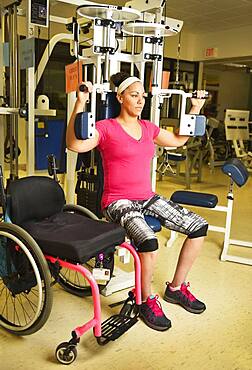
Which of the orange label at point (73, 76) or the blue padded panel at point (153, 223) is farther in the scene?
the orange label at point (73, 76)

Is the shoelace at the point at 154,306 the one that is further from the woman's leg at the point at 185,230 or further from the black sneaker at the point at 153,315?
the woman's leg at the point at 185,230

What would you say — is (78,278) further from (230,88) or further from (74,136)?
(230,88)

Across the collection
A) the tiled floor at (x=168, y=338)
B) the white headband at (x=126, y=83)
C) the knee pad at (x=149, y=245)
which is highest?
the white headband at (x=126, y=83)

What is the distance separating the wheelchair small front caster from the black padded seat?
0.37 meters

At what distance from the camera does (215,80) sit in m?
10.6

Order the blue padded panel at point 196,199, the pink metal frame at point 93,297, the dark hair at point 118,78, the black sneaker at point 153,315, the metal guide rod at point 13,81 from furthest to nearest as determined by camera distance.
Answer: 1. the metal guide rod at point 13,81
2. the blue padded panel at point 196,199
3. the dark hair at point 118,78
4. the black sneaker at point 153,315
5. the pink metal frame at point 93,297

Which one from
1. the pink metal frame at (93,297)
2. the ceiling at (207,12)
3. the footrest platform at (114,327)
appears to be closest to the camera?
the pink metal frame at (93,297)

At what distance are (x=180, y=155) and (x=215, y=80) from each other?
618 cm

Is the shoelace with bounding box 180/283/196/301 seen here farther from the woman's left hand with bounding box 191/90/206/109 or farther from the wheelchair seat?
the woman's left hand with bounding box 191/90/206/109

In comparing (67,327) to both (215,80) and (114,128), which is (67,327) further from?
(215,80)

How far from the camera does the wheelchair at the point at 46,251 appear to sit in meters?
1.61

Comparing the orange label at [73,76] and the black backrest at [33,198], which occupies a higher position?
the orange label at [73,76]

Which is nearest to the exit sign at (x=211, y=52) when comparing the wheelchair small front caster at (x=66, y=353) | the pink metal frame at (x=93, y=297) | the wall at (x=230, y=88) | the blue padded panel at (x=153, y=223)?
the wall at (x=230, y=88)

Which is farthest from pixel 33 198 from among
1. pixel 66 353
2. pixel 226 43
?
pixel 226 43
